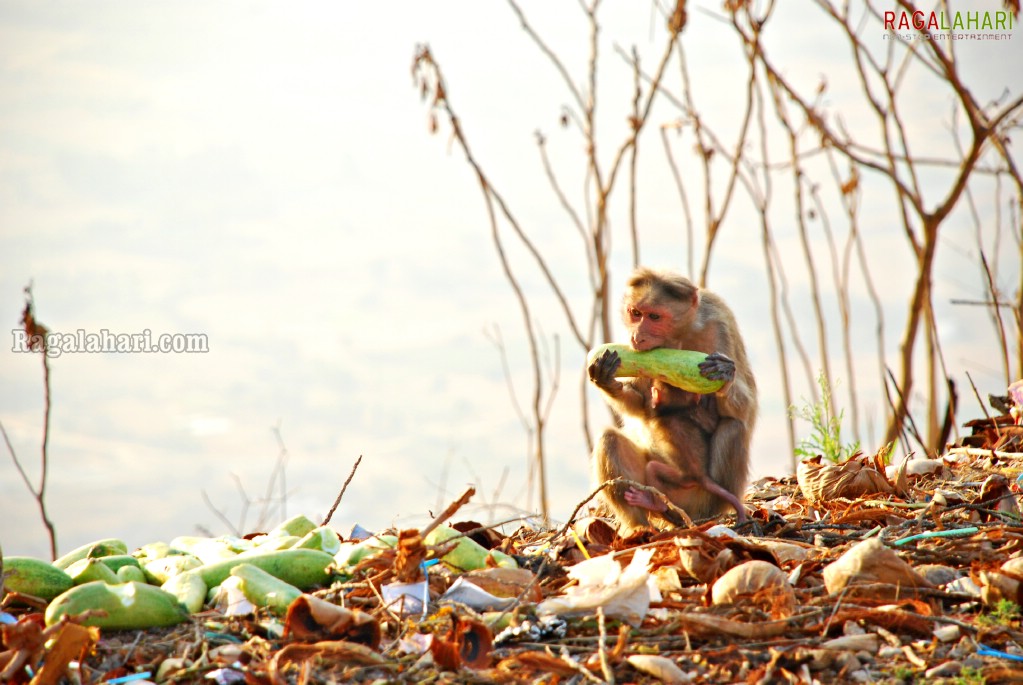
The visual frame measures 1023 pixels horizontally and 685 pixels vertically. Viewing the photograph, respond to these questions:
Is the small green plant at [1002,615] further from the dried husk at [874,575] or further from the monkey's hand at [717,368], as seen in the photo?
the monkey's hand at [717,368]

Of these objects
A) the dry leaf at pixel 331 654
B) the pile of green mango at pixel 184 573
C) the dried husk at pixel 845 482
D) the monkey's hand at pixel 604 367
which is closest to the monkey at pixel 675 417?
the monkey's hand at pixel 604 367

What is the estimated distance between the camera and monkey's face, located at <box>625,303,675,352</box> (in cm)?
534

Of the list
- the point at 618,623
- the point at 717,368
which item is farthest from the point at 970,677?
the point at 717,368

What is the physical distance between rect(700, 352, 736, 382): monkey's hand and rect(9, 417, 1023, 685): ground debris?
106 centimetres

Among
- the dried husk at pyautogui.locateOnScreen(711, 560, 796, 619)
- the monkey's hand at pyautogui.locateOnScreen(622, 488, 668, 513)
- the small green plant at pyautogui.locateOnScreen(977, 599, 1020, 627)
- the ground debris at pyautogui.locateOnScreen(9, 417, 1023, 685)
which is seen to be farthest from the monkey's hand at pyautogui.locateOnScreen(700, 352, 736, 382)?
the small green plant at pyautogui.locateOnScreen(977, 599, 1020, 627)

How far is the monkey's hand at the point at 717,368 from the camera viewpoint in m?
5.04

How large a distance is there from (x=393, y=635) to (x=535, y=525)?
2.04 meters

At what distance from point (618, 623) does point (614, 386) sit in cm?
225

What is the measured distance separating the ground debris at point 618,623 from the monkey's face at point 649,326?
1347mm

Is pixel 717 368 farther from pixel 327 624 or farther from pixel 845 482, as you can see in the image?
pixel 327 624

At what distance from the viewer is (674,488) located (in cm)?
560

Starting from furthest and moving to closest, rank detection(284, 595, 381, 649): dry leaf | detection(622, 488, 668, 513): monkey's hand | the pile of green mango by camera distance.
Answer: detection(622, 488, 668, 513): monkey's hand < the pile of green mango < detection(284, 595, 381, 649): dry leaf

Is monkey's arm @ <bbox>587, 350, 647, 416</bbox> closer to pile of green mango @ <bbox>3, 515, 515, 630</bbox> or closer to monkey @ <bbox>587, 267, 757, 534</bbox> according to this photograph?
monkey @ <bbox>587, 267, 757, 534</bbox>

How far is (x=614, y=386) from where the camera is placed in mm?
5465
